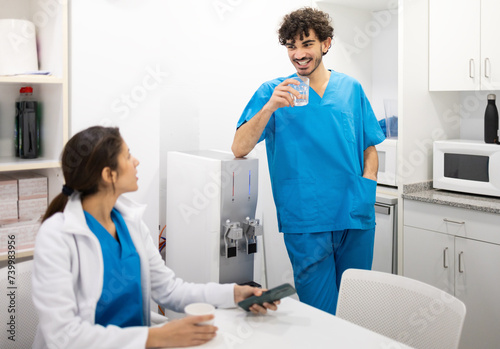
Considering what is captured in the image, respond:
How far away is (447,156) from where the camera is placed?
9.58 feet

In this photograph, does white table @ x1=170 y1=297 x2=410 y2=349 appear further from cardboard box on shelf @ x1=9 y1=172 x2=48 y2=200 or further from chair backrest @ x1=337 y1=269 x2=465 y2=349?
cardboard box on shelf @ x1=9 y1=172 x2=48 y2=200

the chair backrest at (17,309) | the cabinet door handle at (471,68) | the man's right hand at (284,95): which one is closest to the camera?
the chair backrest at (17,309)

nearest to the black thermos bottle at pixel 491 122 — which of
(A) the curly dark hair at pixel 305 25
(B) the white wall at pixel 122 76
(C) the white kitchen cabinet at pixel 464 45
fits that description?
(C) the white kitchen cabinet at pixel 464 45

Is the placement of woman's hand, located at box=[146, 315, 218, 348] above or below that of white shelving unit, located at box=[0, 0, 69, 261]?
below

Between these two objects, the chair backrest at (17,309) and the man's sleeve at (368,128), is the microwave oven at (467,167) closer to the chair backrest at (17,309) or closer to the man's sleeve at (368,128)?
the man's sleeve at (368,128)

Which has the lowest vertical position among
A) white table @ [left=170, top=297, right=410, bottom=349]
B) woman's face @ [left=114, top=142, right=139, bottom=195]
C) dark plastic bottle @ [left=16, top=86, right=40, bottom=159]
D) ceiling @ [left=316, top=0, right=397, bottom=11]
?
white table @ [left=170, top=297, right=410, bottom=349]

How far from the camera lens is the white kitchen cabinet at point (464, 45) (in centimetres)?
269

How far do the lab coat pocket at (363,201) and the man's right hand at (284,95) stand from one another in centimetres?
49

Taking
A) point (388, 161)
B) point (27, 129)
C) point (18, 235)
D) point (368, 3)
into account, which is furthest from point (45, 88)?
point (368, 3)

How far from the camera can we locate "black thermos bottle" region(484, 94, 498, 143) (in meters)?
2.82

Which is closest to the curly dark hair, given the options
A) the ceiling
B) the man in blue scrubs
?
the man in blue scrubs

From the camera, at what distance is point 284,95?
2.09 metres

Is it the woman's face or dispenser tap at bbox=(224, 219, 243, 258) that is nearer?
the woman's face

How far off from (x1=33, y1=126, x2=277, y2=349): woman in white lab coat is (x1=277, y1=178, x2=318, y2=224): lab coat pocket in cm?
80
